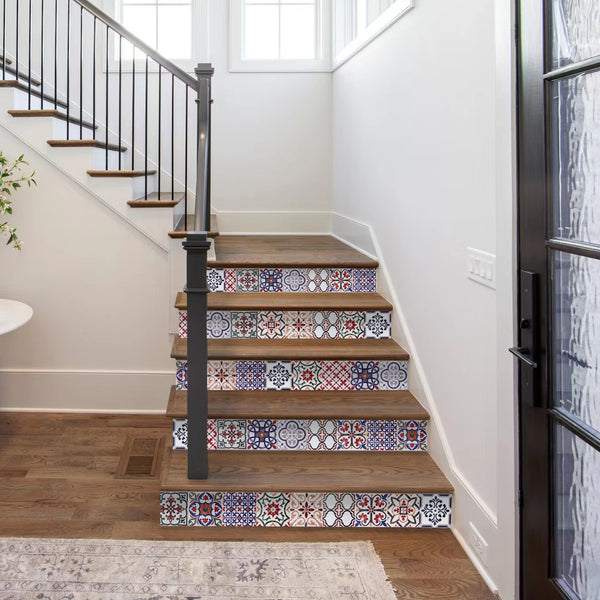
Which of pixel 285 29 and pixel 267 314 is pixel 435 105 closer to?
pixel 267 314

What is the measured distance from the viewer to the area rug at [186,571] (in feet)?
7.79

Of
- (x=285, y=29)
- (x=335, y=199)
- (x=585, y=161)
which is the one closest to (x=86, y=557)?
(x=585, y=161)

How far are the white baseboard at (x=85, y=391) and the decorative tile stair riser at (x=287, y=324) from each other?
0.83 metres

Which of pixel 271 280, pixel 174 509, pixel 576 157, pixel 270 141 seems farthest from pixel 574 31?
pixel 270 141

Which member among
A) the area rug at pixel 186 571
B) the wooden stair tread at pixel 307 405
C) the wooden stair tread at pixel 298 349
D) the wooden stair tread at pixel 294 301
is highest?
the wooden stair tread at pixel 294 301

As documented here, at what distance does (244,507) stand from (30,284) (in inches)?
85.9

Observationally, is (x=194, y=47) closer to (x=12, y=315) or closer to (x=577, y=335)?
(x=12, y=315)

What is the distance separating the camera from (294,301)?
378 centimetres

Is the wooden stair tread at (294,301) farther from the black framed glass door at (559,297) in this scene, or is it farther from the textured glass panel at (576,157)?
the textured glass panel at (576,157)

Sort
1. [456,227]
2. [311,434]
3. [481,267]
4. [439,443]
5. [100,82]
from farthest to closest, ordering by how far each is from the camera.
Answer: [100,82], [311,434], [439,443], [456,227], [481,267]

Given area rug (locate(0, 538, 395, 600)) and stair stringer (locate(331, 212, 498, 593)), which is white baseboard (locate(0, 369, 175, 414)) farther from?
area rug (locate(0, 538, 395, 600))

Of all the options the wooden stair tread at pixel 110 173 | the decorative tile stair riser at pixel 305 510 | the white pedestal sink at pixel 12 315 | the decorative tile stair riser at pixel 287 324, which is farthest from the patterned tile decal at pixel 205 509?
the wooden stair tread at pixel 110 173

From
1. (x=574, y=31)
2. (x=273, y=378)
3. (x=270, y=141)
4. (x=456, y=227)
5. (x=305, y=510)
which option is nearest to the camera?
(x=574, y=31)

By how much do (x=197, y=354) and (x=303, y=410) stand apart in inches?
23.7
